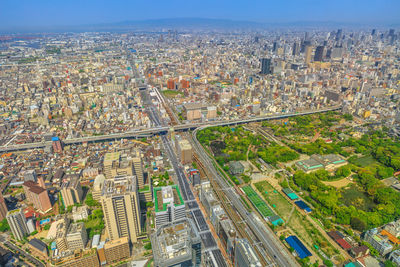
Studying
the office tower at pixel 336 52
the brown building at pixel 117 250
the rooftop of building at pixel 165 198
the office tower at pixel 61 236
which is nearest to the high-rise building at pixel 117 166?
the rooftop of building at pixel 165 198

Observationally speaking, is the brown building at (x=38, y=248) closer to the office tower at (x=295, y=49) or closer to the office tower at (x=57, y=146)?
the office tower at (x=57, y=146)

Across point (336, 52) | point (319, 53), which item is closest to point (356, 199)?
point (319, 53)

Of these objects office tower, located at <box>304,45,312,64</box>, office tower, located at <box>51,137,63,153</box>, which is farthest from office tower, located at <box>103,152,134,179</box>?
office tower, located at <box>304,45,312,64</box>

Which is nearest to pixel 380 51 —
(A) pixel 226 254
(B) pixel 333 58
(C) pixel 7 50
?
(B) pixel 333 58

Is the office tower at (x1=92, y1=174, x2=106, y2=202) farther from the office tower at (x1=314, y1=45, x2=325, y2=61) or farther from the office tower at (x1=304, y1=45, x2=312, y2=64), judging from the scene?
the office tower at (x1=314, y1=45, x2=325, y2=61)

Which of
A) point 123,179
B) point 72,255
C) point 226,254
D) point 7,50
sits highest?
point 7,50

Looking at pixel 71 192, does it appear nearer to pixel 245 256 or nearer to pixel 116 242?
pixel 116 242

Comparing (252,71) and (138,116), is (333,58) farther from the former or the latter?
(138,116)
